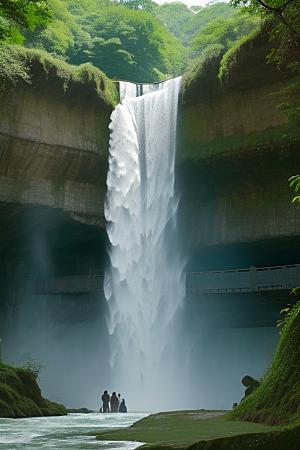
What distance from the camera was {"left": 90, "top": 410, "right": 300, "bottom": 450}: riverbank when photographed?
18.7 ft

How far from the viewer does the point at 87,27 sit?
42.4m

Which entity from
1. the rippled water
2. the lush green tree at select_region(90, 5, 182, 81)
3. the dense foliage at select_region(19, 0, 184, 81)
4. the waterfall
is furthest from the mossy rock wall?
the rippled water

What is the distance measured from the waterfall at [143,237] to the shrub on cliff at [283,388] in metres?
16.1

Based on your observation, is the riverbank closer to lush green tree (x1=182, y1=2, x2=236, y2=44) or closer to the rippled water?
the rippled water

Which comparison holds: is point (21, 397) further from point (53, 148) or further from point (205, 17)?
point (205, 17)

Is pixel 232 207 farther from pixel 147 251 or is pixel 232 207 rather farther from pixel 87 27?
pixel 87 27

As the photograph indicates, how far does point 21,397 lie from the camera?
1514cm

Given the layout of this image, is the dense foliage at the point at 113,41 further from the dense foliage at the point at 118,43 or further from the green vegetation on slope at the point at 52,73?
the green vegetation on slope at the point at 52,73

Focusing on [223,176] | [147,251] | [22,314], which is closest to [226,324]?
[147,251]

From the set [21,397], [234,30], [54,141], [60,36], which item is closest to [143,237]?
[54,141]

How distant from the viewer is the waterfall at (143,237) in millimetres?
25203

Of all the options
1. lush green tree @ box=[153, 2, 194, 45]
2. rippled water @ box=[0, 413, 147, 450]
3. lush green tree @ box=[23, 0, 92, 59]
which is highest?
lush green tree @ box=[153, 2, 194, 45]

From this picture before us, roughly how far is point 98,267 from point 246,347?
816 centimetres

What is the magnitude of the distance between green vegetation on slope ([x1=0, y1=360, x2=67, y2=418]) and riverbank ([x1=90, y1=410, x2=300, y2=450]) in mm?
4456
